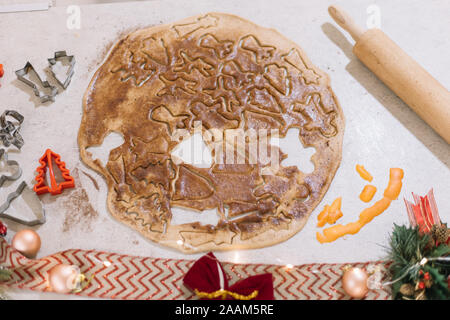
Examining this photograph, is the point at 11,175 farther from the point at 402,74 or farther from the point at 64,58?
the point at 402,74

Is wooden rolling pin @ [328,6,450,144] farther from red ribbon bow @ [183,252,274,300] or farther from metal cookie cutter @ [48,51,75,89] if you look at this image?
metal cookie cutter @ [48,51,75,89]

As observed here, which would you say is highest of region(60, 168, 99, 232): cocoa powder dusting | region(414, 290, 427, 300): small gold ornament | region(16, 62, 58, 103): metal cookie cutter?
region(16, 62, 58, 103): metal cookie cutter

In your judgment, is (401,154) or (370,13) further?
(370,13)

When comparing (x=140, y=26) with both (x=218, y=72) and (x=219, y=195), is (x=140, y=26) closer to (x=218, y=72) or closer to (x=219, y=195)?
(x=218, y=72)

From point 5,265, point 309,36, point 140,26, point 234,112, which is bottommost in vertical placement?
point 5,265

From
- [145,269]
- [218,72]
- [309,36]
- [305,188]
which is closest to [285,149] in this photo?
[305,188]

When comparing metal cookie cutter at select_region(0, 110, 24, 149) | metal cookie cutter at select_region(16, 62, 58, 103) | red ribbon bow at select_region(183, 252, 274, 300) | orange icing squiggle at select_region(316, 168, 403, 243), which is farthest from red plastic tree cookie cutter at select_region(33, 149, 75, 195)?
orange icing squiggle at select_region(316, 168, 403, 243)
